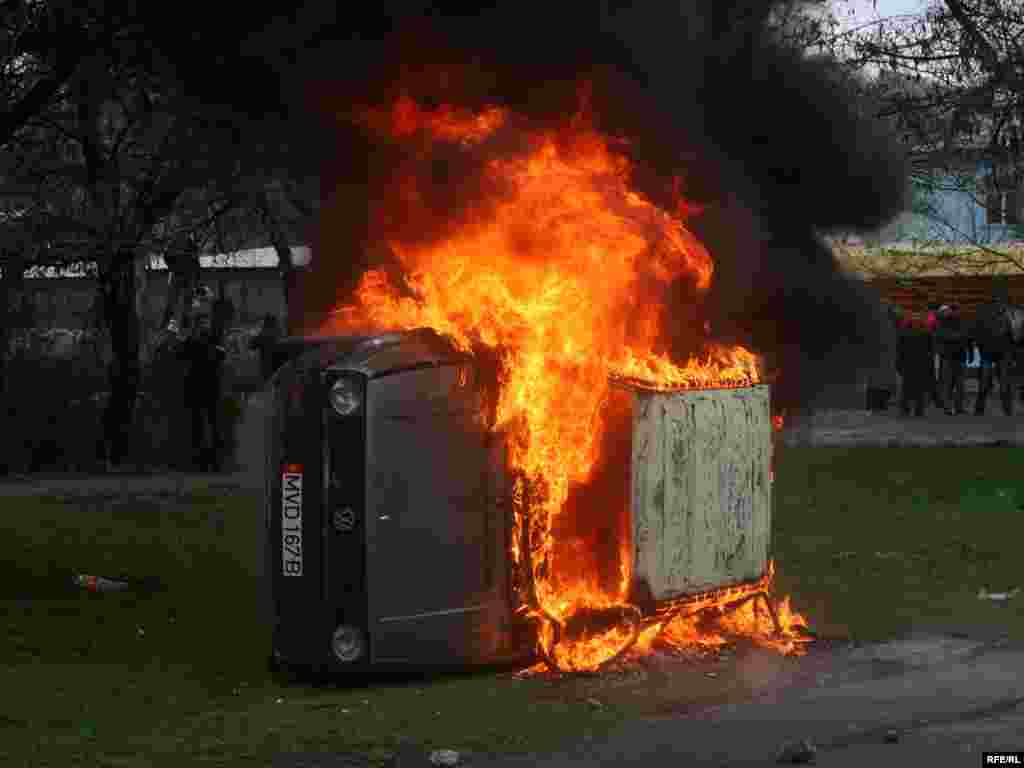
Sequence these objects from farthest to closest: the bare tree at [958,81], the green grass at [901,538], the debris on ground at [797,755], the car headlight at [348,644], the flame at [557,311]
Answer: the bare tree at [958,81], the green grass at [901,538], the flame at [557,311], the car headlight at [348,644], the debris on ground at [797,755]

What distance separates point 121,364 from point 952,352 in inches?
561

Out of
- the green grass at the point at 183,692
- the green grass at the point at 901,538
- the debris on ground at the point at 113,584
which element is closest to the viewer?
the green grass at the point at 183,692

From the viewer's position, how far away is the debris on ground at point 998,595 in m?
12.4

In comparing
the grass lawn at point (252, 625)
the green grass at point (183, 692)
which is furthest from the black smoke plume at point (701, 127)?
the green grass at point (183, 692)

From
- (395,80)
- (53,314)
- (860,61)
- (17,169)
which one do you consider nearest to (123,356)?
(53,314)

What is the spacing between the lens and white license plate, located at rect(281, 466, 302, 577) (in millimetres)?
9133

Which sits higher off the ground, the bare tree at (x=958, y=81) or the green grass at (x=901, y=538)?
the bare tree at (x=958, y=81)

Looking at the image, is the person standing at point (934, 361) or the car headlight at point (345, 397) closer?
the car headlight at point (345, 397)

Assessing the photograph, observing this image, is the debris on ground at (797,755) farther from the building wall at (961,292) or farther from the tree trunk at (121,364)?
the building wall at (961,292)

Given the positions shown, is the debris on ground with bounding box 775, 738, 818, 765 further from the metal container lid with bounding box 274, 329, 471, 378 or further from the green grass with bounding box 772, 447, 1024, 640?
the green grass with bounding box 772, 447, 1024, 640

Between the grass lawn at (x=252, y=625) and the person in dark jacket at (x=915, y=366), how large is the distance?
26.6 feet

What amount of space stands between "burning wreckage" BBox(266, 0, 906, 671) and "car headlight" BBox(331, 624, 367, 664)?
0.01 meters

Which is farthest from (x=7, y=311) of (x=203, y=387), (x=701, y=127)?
(x=701, y=127)

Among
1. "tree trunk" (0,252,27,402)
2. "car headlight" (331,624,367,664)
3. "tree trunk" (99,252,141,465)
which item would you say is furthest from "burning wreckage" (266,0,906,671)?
"tree trunk" (0,252,27,402)
